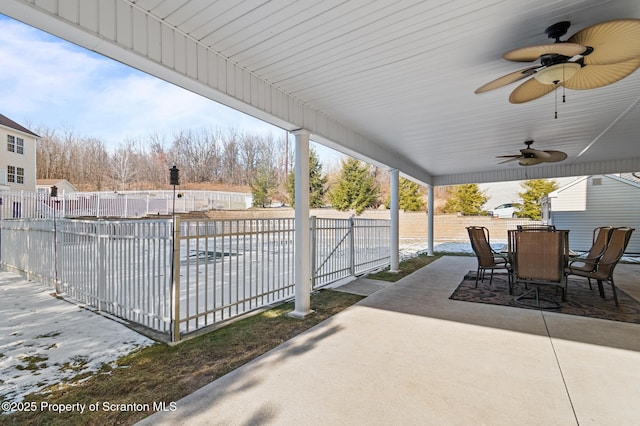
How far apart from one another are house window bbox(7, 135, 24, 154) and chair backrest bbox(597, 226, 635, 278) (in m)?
23.4

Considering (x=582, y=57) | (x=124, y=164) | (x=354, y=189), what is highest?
(x=124, y=164)

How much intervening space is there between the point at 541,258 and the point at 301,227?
3502mm

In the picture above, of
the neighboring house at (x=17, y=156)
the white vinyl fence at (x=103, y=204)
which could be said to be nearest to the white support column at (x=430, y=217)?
the white vinyl fence at (x=103, y=204)

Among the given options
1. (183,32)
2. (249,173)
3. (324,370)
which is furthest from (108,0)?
(249,173)

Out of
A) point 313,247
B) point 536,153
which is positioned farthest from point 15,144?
point 536,153

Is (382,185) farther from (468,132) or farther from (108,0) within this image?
(108,0)

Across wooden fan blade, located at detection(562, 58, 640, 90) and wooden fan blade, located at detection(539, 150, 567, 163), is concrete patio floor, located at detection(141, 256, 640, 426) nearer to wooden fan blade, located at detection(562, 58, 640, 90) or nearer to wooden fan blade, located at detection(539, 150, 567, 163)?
wooden fan blade, located at detection(562, 58, 640, 90)

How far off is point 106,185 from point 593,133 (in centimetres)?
3497

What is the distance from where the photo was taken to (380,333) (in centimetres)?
341

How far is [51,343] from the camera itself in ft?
10.1

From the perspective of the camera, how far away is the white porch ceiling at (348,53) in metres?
2.12

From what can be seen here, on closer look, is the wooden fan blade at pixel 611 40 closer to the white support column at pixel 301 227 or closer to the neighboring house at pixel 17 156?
the white support column at pixel 301 227

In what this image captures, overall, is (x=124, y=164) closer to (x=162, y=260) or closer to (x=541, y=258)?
(x=162, y=260)

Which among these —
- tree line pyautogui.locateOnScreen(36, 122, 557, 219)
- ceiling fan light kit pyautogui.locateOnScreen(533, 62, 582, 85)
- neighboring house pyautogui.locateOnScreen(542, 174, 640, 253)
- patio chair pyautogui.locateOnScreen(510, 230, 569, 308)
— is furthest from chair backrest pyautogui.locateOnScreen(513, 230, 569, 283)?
tree line pyautogui.locateOnScreen(36, 122, 557, 219)
